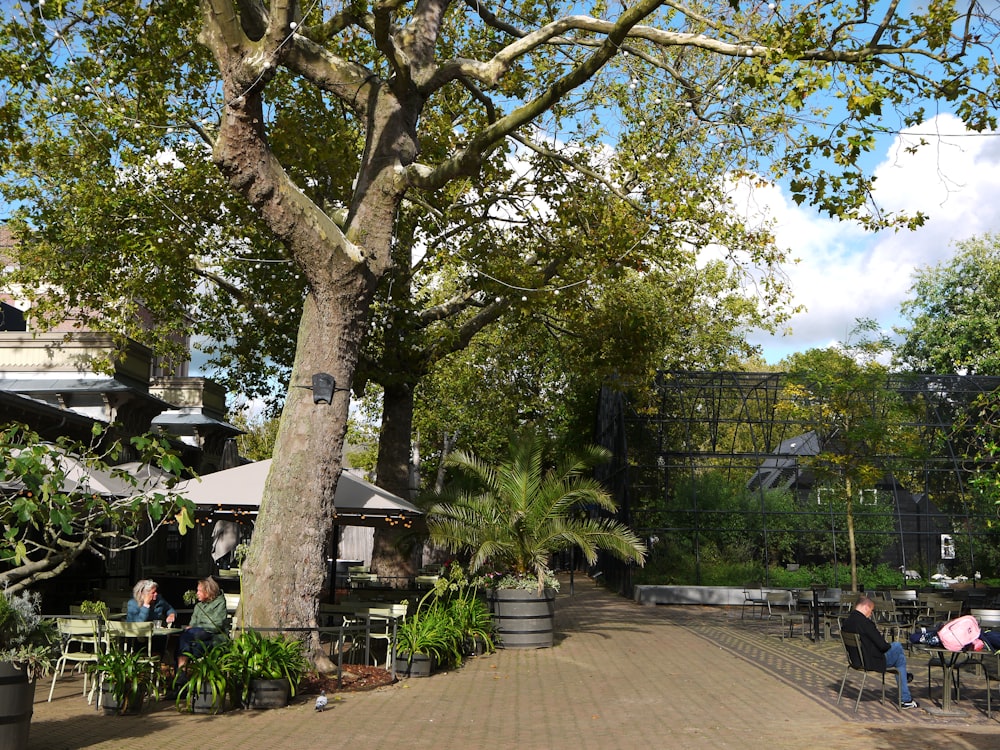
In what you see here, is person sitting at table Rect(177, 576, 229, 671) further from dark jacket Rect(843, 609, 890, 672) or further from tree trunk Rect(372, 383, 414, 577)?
tree trunk Rect(372, 383, 414, 577)

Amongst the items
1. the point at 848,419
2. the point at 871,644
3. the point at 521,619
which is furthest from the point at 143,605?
the point at 848,419

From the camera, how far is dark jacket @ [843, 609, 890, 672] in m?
10.5

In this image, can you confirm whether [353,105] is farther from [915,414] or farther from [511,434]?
[915,414]

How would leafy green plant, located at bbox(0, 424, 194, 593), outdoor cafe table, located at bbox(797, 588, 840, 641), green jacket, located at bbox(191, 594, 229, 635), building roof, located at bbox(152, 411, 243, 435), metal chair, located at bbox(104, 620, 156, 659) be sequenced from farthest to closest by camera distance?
building roof, located at bbox(152, 411, 243, 435) → outdoor cafe table, located at bbox(797, 588, 840, 641) → green jacket, located at bbox(191, 594, 229, 635) → metal chair, located at bbox(104, 620, 156, 659) → leafy green plant, located at bbox(0, 424, 194, 593)

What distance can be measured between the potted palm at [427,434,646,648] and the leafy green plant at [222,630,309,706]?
186 inches

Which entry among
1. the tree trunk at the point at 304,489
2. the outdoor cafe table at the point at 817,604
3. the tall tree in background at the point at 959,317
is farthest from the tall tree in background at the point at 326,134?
the tall tree in background at the point at 959,317

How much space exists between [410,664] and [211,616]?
2741mm

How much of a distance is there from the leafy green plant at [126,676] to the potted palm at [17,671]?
180 centimetres

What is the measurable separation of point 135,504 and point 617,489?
22371 millimetres

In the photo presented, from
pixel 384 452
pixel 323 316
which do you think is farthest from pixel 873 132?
pixel 384 452

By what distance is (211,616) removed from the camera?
1076 cm

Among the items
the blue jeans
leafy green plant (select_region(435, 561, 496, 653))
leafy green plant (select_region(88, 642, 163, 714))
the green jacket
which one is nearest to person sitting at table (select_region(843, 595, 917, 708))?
the blue jeans

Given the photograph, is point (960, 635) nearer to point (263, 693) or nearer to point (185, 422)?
point (263, 693)

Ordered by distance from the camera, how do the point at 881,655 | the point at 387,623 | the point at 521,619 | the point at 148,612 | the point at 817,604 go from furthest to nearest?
the point at 817,604
the point at 521,619
the point at 387,623
the point at 148,612
the point at 881,655
